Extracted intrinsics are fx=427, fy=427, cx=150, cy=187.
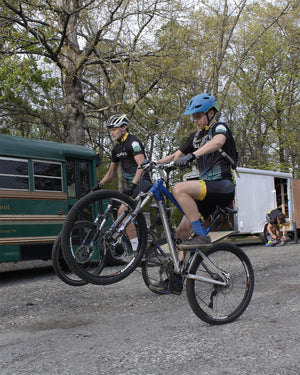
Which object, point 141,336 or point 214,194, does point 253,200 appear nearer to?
point 214,194

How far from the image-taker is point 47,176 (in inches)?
360

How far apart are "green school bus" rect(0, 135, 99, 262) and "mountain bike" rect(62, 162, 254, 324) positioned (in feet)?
15.5

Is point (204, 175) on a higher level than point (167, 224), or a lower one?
higher

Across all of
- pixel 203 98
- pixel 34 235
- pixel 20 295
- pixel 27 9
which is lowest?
pixel 20 295

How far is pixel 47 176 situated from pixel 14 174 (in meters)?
0.82

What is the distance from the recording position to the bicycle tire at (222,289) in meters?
4.03

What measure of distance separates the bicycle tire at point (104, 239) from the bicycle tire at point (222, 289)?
614mm

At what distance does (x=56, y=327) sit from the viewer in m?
4.19

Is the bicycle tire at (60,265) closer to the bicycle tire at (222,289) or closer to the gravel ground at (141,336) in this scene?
the gravel ground at (141,336)

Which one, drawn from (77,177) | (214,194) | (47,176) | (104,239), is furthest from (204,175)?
(77,177)

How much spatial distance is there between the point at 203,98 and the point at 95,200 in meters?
1.54

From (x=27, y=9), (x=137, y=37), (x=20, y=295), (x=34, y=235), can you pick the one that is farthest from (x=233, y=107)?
(x=20, y=295)

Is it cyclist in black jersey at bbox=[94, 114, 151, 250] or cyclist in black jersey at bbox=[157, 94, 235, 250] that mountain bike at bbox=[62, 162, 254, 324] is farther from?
cyclist in black jersey at bbox=[94, 114, 151, 250]

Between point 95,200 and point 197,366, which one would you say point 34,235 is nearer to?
point 95,200
